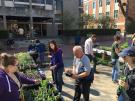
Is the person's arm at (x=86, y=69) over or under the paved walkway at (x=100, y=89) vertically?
over

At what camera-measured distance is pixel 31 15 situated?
3709 centimetres

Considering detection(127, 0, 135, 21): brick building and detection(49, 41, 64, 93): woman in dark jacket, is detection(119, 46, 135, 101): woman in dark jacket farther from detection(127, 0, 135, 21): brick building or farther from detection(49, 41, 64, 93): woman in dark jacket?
detection(127, 0, 135, 21): brick building

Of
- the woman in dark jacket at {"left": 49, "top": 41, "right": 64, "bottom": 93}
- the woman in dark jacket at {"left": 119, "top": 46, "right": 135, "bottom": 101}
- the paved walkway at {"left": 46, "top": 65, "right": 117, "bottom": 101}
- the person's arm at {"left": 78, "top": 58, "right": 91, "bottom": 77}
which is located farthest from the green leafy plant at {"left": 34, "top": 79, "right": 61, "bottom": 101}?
the paved walkway at {"left": 46, "top": 65, "right": 117, "bottom": 101}

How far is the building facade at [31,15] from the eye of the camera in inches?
1390

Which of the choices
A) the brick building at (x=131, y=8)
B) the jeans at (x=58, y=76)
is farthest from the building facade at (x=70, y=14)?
the jeans at (x=58, y=76)

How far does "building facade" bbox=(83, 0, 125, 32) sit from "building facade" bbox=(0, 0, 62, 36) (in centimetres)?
1333

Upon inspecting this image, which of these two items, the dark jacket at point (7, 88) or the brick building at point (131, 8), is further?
the brick building at point (131, 8)

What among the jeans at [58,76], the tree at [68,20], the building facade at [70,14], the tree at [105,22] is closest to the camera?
the jeans at [58,76]

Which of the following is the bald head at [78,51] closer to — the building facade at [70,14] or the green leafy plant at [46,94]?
the green leafy plant at [46,94]

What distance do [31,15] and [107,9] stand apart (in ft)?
88.4

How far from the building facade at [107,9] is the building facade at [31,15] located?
13.3 metres

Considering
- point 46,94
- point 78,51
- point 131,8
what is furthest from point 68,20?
point 46,94

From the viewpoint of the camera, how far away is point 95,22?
51219 millimetres

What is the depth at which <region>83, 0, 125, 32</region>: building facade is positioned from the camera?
5281 cm
